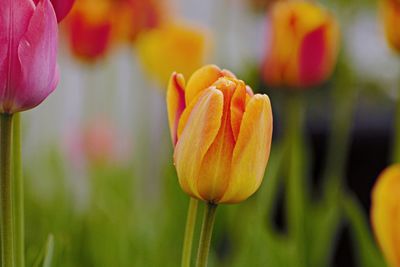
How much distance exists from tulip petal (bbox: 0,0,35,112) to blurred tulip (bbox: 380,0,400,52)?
1.45ft

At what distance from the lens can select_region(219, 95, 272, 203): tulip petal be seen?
0.40 m

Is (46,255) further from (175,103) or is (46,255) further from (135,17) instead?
(135,17)

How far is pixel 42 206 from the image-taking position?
1.09 m

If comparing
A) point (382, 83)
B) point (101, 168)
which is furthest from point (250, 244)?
point (382, 83)

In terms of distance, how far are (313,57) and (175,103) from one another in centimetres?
49

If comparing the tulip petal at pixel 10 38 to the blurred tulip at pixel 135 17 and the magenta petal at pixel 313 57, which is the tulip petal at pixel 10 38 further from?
the blurred tulip at pixel 135 17

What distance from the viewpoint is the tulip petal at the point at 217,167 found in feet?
1.34

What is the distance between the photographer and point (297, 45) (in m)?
0.88

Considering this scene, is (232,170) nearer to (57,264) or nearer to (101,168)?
(57,264)

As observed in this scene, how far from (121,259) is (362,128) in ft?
4.20

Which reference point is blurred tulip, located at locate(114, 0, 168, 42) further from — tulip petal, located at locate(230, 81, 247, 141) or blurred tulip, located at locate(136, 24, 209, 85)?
tulip petal, located at locate(230, 81, 247, 141)

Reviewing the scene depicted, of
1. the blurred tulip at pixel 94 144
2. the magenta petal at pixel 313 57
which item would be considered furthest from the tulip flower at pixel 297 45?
the blurred tulip at pixel 94 144

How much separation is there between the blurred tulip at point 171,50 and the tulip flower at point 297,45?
0.32 metres

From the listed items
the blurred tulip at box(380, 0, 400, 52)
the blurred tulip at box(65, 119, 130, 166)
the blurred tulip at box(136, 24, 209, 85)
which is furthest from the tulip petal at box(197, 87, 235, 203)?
the blurred tulip at box(65, 119, 130, 166)
